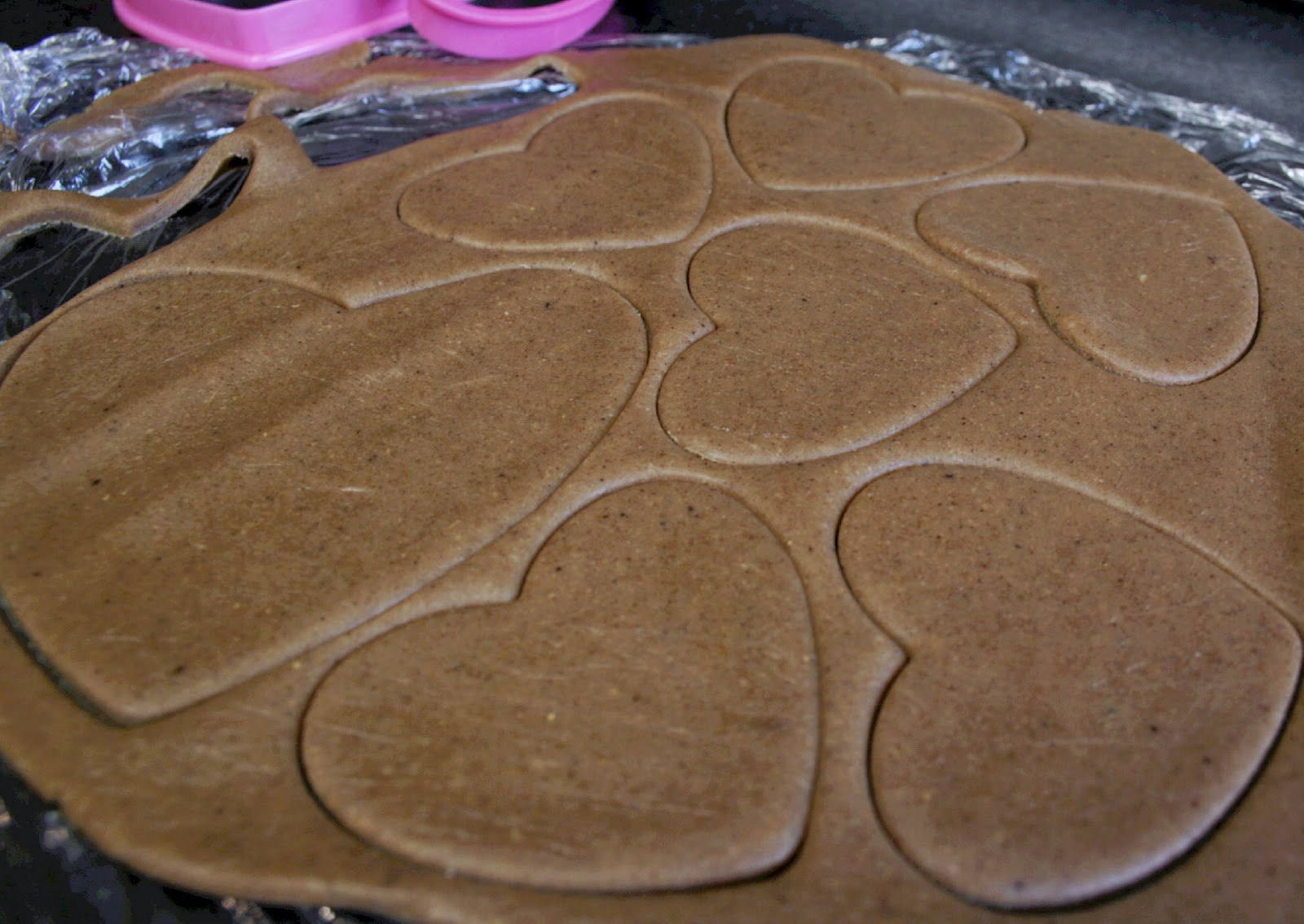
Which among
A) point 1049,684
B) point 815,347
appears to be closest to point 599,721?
point 1049,684

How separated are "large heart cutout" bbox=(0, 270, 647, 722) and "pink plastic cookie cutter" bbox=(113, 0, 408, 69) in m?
0.67

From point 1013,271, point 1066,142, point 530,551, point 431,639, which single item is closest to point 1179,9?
point 1066,142

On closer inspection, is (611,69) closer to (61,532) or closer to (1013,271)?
(1013,271)

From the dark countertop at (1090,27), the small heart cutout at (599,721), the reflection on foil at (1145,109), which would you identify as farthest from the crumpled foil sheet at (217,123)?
the small heart cutout at (599,721)

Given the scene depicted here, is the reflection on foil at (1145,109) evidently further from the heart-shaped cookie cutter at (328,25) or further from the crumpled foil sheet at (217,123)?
the heart-shaped cookie cutter at (328,25)

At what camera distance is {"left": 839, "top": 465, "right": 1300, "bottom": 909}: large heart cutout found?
79 centimetres

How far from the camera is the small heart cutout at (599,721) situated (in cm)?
78

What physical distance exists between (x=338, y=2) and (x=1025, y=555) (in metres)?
1.51

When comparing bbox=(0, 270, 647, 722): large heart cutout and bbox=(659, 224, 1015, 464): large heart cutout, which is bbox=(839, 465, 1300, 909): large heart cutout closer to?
bbox=(659, 224, 1015, 464): large heart cutout

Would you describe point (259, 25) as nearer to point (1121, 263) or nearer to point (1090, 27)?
point (1121, 263)

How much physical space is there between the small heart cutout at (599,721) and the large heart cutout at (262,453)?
97 millimetres

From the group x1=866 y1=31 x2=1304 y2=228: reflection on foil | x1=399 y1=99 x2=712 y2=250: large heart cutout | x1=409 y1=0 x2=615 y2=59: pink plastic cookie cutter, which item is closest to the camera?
x1=399 y1=99 x2=712 y2=250: large heart cutout

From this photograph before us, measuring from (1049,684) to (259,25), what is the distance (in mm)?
1596

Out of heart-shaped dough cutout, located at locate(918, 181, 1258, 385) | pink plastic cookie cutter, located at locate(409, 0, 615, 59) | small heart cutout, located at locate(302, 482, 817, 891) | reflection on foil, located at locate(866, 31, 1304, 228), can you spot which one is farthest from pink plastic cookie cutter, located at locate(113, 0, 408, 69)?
small heart cutout, located at locate(302, 482, 817, 891)
